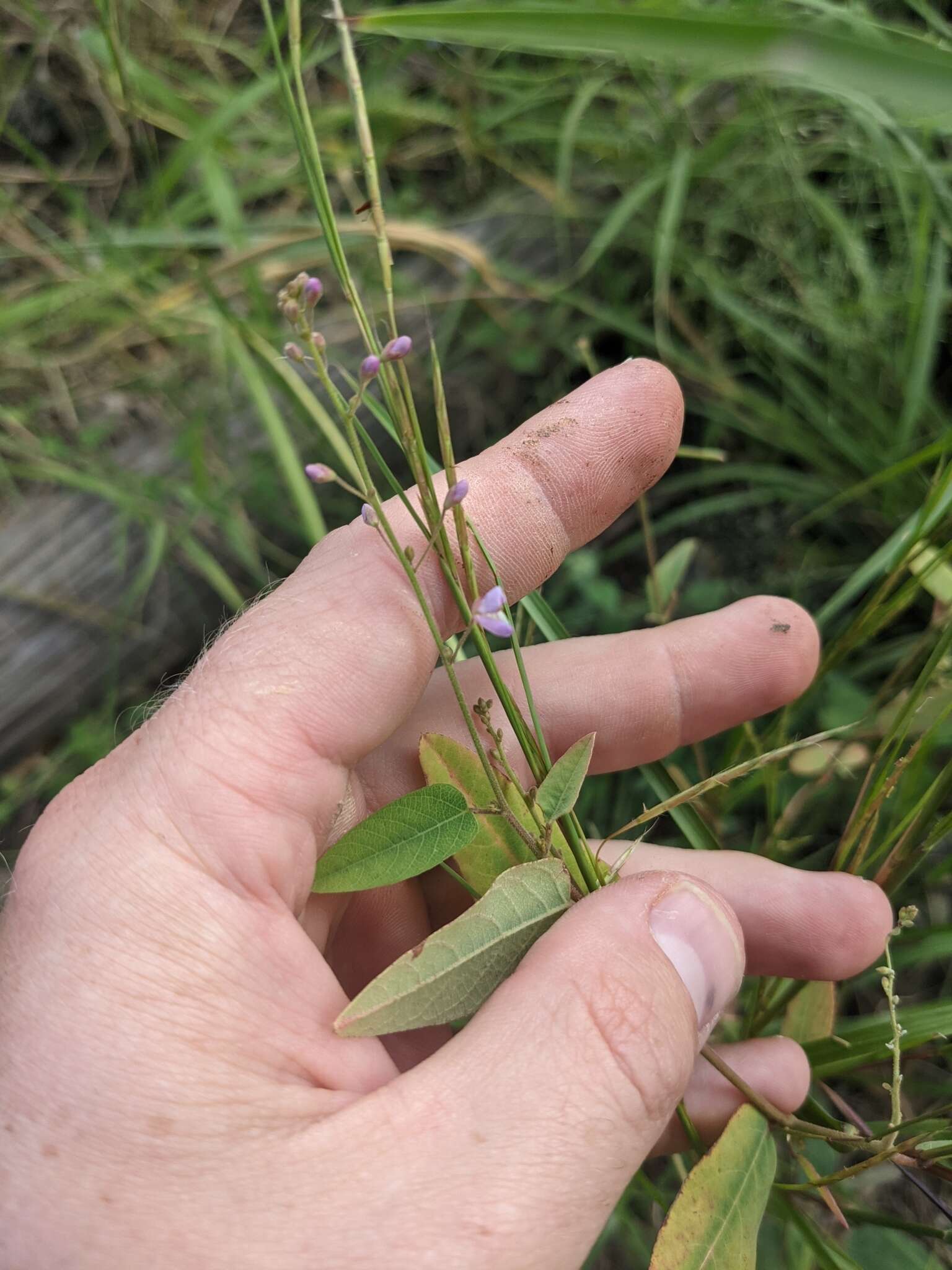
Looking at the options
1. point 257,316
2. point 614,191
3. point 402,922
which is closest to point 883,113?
point 614,191

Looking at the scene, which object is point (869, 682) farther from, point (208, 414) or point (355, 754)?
point (208, 414)

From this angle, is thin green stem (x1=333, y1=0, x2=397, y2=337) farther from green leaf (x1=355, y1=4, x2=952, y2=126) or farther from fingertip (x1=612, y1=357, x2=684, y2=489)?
fingertip (x1=612, y1=357, x2=684, y2=489)

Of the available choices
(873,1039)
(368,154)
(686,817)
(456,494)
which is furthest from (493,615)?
(873,1039)

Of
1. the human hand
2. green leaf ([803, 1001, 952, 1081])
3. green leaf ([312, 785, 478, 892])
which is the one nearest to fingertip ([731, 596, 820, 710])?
the human hand

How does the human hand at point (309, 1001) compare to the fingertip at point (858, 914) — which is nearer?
the human hand at point (309, 1001)

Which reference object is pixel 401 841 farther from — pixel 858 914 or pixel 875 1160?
pixel 858 914

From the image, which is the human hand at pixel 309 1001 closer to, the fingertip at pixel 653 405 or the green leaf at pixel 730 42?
the fingertip at pixel 653 405

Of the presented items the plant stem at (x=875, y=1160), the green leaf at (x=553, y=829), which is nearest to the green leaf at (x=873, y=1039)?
the plant stem at (x=875, y=1160)
